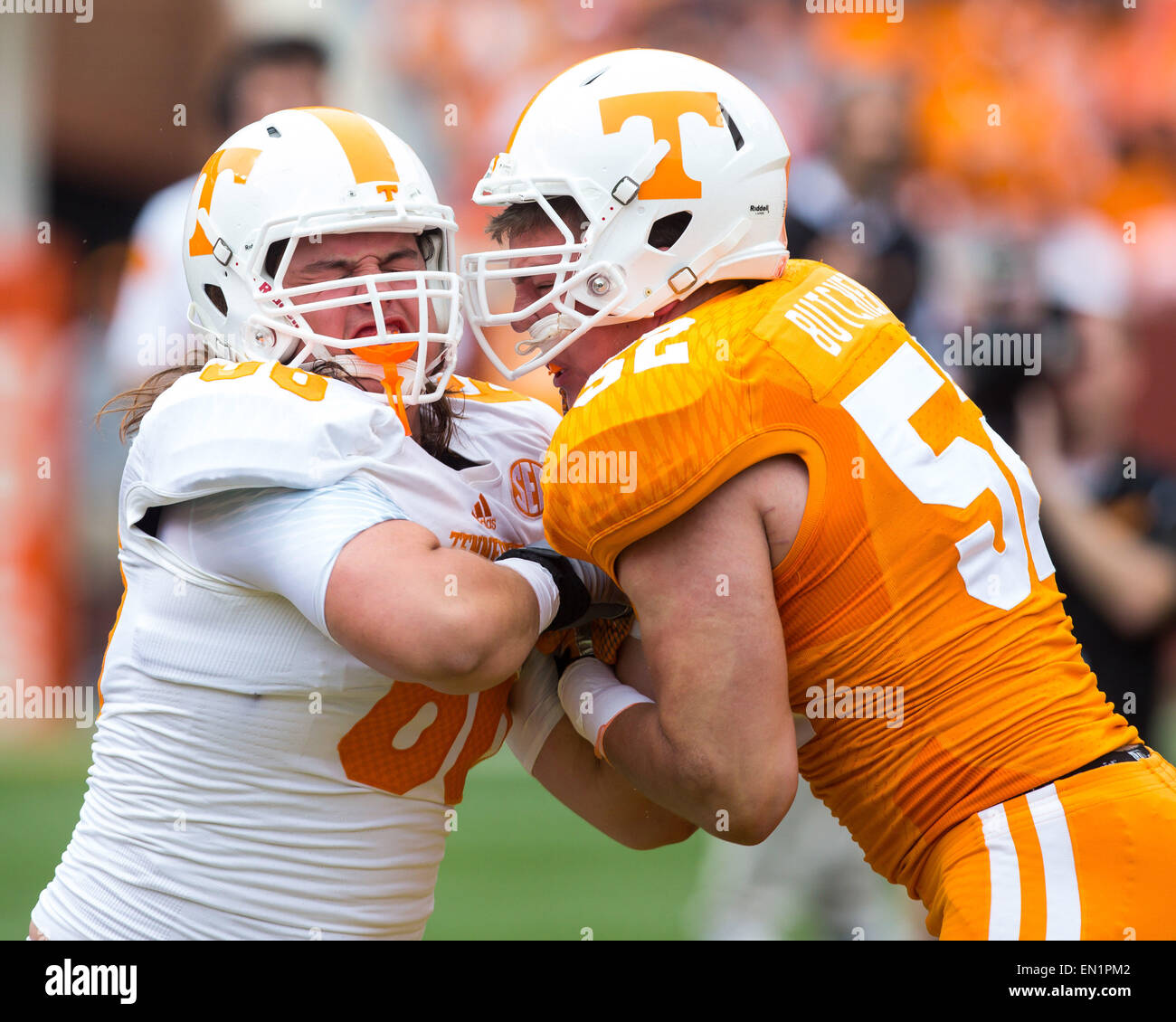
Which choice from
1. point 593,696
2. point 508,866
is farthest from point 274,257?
point 508,866

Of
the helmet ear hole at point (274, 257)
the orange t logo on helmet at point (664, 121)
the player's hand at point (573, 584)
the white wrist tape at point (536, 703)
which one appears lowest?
the white wrist tape at point (536, 703)

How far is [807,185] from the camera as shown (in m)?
4.77

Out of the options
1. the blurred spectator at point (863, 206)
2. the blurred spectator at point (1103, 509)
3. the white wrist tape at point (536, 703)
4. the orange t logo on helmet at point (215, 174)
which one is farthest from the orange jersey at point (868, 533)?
the blurred spectator at point (863, 206)

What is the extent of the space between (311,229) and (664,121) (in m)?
0.56

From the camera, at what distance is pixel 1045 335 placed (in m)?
4.12

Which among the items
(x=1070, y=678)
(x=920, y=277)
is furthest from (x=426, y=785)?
(x=920, y=277)

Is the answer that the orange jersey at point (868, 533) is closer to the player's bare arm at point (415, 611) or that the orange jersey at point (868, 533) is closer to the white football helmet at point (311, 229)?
the player's bare arm at point (415, 611)

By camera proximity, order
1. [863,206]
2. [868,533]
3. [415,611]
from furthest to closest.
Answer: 1. [863,206]
2. [868,533]
3. [415,611]

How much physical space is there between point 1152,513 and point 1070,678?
2.29m

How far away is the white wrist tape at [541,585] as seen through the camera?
192 centimetres

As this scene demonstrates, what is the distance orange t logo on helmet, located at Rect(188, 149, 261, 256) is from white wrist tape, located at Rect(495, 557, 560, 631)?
28.8 inches

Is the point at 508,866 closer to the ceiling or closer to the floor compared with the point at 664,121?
closer to the floor

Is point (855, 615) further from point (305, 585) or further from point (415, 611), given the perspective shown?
point (305, 585)

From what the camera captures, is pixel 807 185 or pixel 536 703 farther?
pixel 807 185
